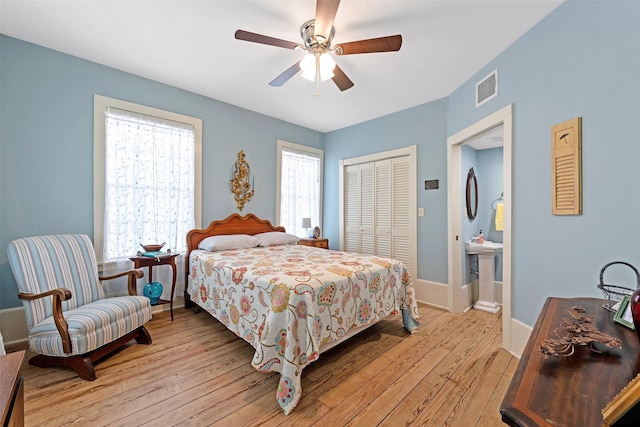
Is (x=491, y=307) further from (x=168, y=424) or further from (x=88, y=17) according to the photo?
(x=88, y=17)

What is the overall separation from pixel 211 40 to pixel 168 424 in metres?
2.95

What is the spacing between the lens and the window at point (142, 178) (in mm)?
2877

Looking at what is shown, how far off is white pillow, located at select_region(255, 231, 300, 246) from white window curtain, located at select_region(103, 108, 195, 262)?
0.95 metres

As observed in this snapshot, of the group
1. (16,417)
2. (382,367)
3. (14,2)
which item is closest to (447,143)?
(382,367)

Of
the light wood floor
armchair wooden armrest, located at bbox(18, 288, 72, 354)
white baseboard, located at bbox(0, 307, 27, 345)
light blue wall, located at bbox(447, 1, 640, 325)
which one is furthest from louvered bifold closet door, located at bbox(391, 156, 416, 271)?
white baseboard, located at bbox(0, 307, 27, 345)

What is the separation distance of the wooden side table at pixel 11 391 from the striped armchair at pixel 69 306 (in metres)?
1.17

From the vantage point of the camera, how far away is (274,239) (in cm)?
386

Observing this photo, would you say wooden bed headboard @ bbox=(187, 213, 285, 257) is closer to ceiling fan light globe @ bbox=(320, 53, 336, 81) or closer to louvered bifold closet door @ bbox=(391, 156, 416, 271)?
louvered bifold closet door @ bbox=(391, 156, 416, 271)

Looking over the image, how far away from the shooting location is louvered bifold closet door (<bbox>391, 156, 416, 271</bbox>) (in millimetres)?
3934

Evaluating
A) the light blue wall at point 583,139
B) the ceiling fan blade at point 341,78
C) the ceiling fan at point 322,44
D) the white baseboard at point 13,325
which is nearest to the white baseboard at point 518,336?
the light blue wall at point 583,139

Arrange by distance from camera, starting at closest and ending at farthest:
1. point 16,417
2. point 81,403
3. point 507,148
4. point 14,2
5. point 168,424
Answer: point 16,417
point 168,424
point 81,403
point 14,2
point 507,148

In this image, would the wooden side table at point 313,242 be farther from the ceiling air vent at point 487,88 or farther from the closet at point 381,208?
the ceiling air vent at point 487,88

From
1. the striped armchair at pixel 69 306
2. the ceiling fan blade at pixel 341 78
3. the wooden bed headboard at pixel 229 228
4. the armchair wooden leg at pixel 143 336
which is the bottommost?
the armchair wooden leg at pixel 143 336

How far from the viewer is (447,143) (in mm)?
3457
